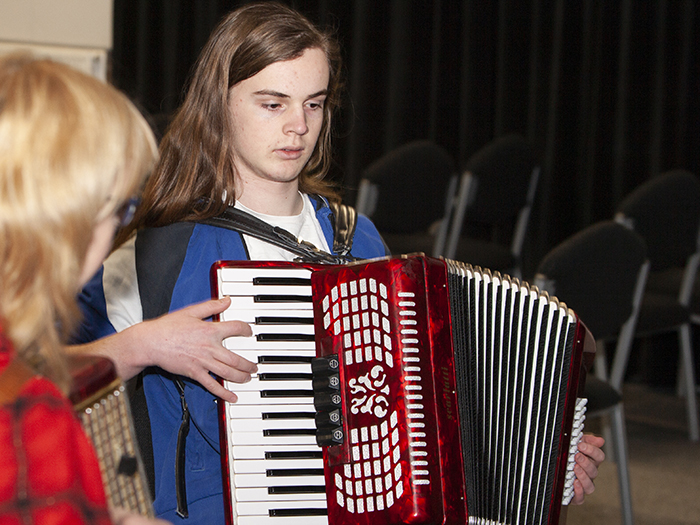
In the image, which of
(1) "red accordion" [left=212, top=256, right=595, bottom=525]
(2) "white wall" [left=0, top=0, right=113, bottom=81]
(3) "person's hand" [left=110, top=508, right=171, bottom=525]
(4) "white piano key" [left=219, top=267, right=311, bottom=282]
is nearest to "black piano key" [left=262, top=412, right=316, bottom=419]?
(1) "red accordion" [left=212, top=256, right=595, bottom=525]

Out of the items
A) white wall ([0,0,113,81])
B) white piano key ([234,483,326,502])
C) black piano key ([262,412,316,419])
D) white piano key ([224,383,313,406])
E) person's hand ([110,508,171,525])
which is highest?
white wall ([0,0,113,81])

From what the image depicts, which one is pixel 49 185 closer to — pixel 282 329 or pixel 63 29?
pixel 282 329

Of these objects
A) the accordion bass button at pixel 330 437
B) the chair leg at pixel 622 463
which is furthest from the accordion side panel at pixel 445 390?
the chair leg at pixel 622 463

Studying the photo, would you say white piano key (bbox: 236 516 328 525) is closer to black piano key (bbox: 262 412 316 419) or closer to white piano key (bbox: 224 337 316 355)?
black piano key (bbox: 262 412 316 419)

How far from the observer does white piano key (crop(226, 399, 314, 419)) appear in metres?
1.17

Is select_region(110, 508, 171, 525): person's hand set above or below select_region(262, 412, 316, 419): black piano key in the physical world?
above

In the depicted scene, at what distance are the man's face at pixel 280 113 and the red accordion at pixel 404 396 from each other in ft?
0.82

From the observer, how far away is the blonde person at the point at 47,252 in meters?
0.66

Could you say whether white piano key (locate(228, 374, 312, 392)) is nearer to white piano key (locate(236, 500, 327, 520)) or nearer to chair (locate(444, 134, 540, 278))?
white piano key (locate(236, 500, 327, 520))

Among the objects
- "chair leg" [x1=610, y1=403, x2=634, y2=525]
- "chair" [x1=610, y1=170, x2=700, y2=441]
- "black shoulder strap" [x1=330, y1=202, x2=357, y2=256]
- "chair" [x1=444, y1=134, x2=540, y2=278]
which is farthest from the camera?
"chair" [x1=444, y1=134, x2=540, y2=278]

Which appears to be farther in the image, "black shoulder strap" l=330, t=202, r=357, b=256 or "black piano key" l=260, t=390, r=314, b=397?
"black shoulder strap" l=330, t=202, r=357, b=256

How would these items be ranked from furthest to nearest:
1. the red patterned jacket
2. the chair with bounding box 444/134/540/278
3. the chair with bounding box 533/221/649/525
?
the chair with bounding box 444/134/540/278
the chair with bounding box 533/221/649/525
the red patterned jacket

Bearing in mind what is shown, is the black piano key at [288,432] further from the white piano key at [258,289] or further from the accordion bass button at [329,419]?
the white piano key at [258,289]

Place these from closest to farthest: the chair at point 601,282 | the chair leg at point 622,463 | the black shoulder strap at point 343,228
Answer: the black shoulder strap at point 343,228, the chair at point 601,282, the chair leg at point 622,463
